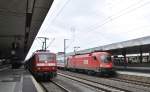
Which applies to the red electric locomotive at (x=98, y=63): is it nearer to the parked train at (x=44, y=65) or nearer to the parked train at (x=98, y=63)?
the parked train at (x=98, y=63)

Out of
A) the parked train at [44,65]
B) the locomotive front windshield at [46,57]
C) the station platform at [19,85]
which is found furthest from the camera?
the locomotive front windshield at [46,57]

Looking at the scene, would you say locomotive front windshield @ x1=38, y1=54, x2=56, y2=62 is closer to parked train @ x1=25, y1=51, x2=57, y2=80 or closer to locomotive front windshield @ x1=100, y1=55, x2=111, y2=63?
parked train @ x1=25, y1=51, x2=57, y2=80

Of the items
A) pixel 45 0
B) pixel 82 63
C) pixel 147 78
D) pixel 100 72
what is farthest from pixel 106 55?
pixel 45 0

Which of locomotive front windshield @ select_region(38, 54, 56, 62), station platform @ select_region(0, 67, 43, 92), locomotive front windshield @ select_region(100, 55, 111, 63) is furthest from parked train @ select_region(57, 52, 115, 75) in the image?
station platform @ select_region(0, 67, 43, 92)

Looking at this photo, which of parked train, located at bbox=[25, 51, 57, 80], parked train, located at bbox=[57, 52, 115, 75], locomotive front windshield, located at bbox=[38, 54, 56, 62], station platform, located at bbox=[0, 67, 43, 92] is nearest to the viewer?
station platform, located at bbox=[0, 67, 43, 92]

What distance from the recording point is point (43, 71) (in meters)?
26.5

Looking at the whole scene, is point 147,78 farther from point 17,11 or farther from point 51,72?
point 17,11

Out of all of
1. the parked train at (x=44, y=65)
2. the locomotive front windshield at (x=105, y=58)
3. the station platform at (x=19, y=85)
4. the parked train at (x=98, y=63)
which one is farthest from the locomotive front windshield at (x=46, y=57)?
the locomotive front windshield at (x=105, y=58)

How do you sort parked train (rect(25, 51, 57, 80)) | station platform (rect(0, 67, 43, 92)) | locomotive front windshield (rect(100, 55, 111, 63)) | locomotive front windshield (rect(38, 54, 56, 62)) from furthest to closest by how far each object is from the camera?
locomotive front windshield (rect(100, 55, 111, 63)) < locomotive front windshield (rect(38, 54, 56, 62)) < parked train (rect(25, 51, 57, 80)) < station platform (rect(0, 67, 43, 92))

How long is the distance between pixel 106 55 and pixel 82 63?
6.47 m

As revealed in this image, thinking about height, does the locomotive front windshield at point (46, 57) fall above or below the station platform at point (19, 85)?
above

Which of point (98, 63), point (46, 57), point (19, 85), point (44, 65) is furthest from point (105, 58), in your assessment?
point (19, 85)

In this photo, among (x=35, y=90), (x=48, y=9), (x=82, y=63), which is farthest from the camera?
(x=82, y=63)

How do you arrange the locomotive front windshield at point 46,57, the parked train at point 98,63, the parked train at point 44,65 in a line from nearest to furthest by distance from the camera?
1. the parked train at point 44,65
2. the locomotive front windshield at point 46,57
3. the parked train at point 98,63
